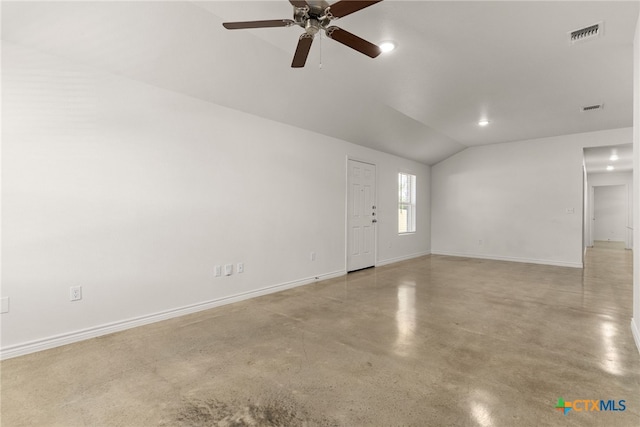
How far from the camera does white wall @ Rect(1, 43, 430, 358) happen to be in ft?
8.05

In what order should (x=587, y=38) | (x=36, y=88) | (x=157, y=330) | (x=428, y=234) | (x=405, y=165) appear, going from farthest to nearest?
(x=428, y=234), (x=405, y=165), (x=157, y=330), (x=587, y=38), (x=36, y=88)

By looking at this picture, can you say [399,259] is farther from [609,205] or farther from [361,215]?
[609,205]

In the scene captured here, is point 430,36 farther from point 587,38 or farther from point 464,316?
point 464,316

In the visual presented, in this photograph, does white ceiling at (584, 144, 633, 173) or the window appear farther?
the window

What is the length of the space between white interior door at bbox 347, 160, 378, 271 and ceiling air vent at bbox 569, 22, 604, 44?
345 centimetres

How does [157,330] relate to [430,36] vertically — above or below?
below

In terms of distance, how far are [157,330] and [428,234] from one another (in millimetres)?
6892

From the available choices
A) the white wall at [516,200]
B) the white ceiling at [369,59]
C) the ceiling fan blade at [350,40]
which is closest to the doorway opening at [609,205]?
the white wall at [516,200]

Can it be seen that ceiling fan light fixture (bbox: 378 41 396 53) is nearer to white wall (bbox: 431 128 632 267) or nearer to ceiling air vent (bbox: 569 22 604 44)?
ceiling air vent (bbox: 569 22 604 44)

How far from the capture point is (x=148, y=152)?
3123 millimetres

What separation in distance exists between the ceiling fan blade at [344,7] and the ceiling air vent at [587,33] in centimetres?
221

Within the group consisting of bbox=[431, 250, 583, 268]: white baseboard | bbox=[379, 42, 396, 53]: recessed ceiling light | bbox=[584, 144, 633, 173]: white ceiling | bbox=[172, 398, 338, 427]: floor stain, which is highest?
bbox=[379, 42, 396, 53]: recessed ceiling light

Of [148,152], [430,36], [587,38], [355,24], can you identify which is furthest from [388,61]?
[148,152]

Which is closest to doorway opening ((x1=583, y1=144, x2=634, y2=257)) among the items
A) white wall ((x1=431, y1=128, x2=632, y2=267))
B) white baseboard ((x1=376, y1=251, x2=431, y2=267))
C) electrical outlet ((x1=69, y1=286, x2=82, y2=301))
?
white wall ((x1=431, y1=128, x2=632, y2=267))
